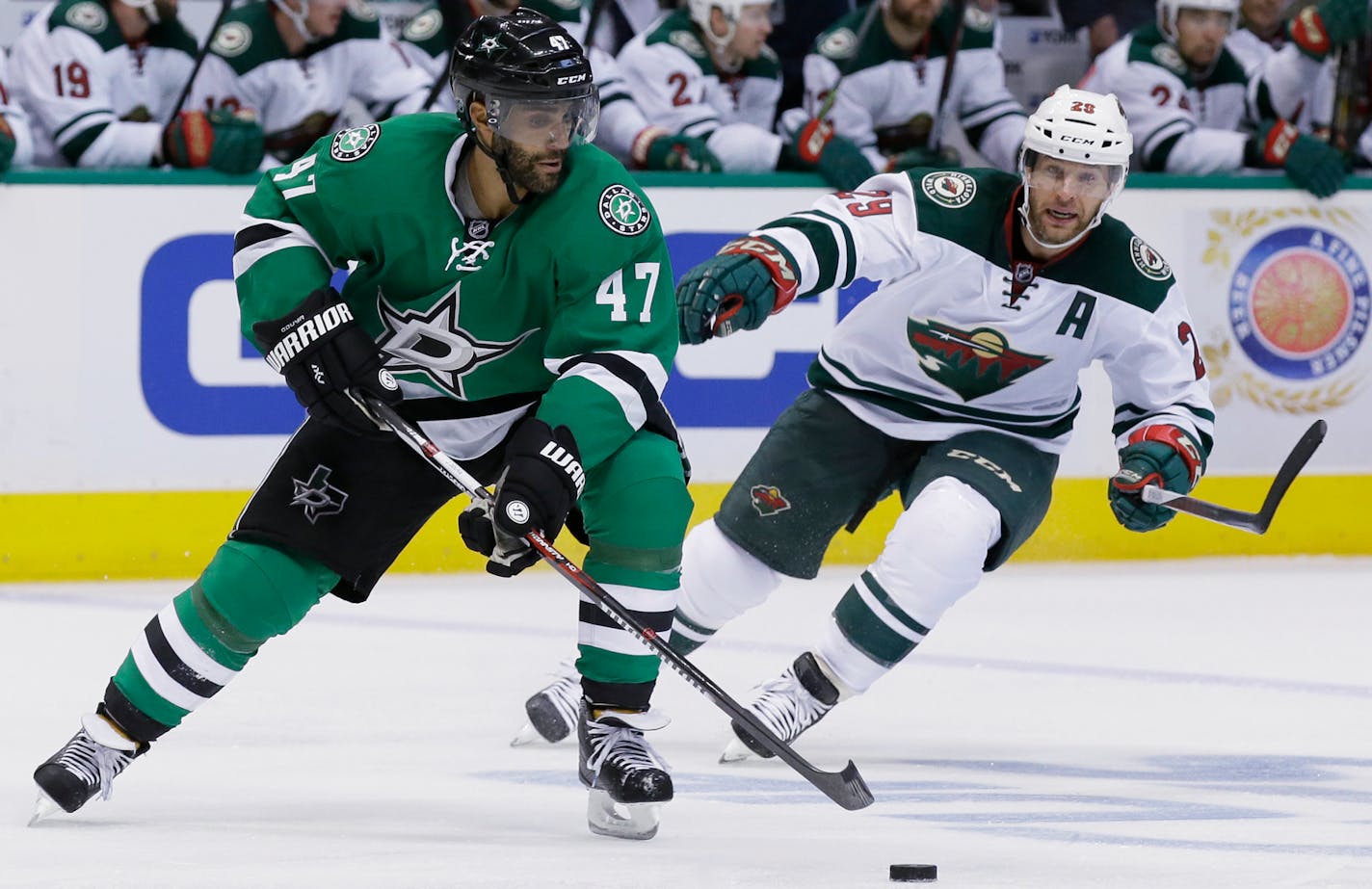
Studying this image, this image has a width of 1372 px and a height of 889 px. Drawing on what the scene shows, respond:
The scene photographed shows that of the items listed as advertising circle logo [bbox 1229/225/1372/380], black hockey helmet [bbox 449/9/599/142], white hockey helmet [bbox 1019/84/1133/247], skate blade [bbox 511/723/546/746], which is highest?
black hockey helmet [bbox 449/9/599/142]

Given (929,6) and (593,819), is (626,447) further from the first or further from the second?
(929,6)

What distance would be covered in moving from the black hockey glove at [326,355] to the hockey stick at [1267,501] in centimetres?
119

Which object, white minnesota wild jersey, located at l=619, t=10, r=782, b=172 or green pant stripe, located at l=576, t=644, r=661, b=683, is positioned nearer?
green pant stripe, located at l=576, t=644, r=661, b=683

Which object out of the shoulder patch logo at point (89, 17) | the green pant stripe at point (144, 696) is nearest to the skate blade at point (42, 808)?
the green pant stripe at point (144, 696)

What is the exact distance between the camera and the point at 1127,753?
12.4 feet

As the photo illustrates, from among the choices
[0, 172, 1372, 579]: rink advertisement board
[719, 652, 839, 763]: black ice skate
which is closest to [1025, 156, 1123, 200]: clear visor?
[719, 652, 839, 763]: black ice skate

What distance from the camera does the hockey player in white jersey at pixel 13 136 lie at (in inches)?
211

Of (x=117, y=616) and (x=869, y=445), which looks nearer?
(x=869, y=445)

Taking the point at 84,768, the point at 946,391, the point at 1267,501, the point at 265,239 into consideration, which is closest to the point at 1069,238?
the point at 946,391

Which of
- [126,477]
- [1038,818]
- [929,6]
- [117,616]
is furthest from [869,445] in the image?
[929,6]

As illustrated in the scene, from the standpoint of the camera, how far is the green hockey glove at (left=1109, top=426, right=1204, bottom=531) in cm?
356

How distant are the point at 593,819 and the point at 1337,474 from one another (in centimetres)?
397

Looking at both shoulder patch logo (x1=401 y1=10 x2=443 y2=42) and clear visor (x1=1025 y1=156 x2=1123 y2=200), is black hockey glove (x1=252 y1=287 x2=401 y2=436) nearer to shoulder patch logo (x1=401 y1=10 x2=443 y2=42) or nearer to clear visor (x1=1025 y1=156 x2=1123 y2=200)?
clear visor (x1=1025 y1=156 x2=1123 y2=200)

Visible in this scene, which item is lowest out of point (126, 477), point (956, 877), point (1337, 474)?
point (1337, 474)
